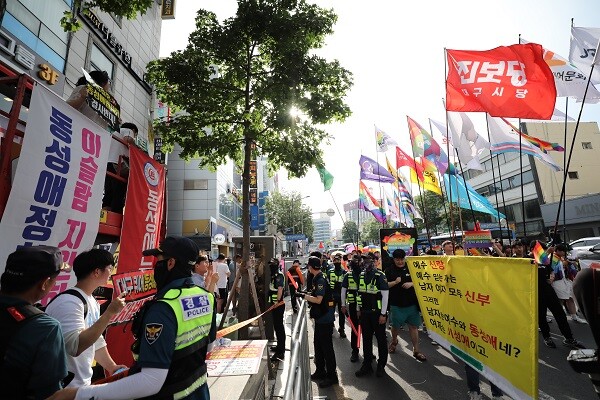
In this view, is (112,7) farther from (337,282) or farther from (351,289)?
(337,282)

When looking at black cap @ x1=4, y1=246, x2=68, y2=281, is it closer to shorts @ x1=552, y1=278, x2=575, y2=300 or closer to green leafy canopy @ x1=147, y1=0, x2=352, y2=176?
green leafy canopy @ x1=147, y1=0, x2=352, y2=176

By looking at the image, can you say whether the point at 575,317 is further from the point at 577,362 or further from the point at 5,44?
the point at 5,44

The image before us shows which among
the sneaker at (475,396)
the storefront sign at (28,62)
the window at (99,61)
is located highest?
the window at (99,61)

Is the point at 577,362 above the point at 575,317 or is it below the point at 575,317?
above

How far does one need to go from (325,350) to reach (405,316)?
2299mm

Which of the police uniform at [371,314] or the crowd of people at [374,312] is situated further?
the police uniform at [371,314]

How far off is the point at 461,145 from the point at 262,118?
5.44 meters

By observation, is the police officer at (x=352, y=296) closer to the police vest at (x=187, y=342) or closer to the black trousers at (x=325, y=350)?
the black trousers at (x=325, y=350)

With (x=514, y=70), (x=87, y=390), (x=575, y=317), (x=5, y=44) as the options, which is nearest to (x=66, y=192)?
(x=87, y=390)

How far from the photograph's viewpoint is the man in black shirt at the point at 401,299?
21.0 ft

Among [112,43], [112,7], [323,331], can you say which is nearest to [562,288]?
[323,331]

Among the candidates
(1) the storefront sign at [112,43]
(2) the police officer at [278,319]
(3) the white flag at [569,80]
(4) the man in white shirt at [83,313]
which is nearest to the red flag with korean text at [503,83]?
(3) the white flag at [569,80]

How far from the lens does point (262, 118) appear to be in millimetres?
8117

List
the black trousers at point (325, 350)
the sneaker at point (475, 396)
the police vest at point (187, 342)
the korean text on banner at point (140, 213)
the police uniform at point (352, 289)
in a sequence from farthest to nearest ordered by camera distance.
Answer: the police uniform at point (352, 289)
the black trousers at point (325, 350)
the korean text on banner at point (140, 213)
the sneaker at point (475, 396)
the police vest at point (187, 342)
